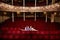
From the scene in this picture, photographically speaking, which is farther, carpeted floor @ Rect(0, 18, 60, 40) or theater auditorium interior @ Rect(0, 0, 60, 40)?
theater auditorium interior @ Rect(0, 0, 60, 40)

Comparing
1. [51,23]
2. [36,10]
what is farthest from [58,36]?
[36,10]

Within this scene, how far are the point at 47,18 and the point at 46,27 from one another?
0.55 m

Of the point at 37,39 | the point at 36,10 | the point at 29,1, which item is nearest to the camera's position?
the point at 37,39

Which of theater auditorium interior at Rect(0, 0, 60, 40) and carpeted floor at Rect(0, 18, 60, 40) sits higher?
theater auditorium interior at Rect(0, 0, 60, 40)

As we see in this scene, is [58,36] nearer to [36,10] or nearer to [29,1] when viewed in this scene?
[36,10]

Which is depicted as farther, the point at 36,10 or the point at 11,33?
the point at 36,10

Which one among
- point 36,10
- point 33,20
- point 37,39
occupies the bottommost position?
point 37,39

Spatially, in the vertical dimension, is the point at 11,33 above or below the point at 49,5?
below

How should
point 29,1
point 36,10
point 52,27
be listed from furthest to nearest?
point 29,1
point 36,10
point 52,27

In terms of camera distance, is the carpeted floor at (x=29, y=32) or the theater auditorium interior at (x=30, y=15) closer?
the carpeted floor at (x=29, y=32)

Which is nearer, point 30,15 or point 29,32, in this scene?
point 29,32

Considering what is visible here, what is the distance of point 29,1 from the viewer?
5570mm

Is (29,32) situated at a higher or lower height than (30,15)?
lower

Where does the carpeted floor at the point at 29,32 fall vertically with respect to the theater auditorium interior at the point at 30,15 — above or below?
below
